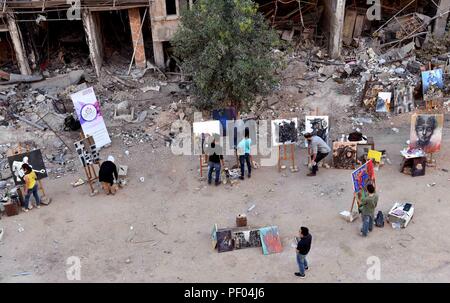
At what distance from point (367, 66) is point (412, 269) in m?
12.1

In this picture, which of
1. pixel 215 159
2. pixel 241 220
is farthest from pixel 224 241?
pixel 215 159

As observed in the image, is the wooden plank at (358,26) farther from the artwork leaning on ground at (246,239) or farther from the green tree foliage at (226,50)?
the artwork leaning on ground at (246,239)

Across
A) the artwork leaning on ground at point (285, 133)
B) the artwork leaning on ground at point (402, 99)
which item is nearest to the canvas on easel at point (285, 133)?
the artwork leaning on ground at point (285, 133)

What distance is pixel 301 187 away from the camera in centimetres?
1562

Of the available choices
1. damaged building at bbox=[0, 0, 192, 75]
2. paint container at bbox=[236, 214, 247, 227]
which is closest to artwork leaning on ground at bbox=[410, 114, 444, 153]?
paint container at bbox=[236, 214, 247, 227]

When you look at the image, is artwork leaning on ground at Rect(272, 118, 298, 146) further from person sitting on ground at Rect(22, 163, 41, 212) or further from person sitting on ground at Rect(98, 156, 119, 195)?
person sitting on ground at Rect(22, 163, 41, 212)

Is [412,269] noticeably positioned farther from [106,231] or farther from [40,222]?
[40,222]

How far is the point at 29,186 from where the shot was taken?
14.9 meters

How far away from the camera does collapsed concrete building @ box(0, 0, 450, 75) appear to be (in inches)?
838

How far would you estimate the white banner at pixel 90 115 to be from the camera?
17516 mm

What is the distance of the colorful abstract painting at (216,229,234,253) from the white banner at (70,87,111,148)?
7254mm

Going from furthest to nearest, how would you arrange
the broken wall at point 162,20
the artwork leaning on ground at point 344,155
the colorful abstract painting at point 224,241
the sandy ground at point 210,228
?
1. the broken wall at point 162,20
2. the artwork leaning on ground at point 344,155
3. the colorful abstract painting at point 224,241
4. the sandy ground at point 210,228

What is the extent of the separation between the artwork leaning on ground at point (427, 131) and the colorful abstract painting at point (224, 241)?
693 cm

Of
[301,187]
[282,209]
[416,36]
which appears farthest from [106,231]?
[416,36]
